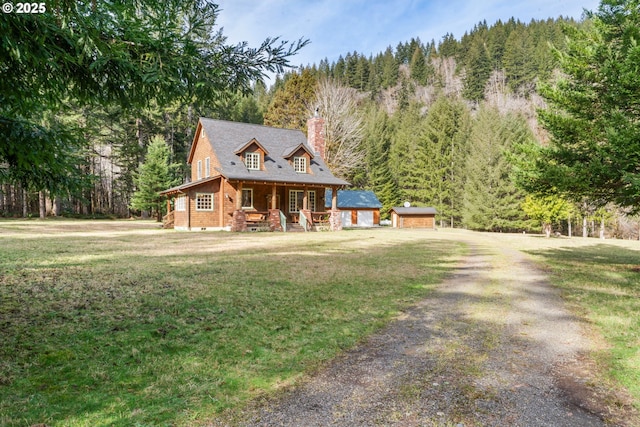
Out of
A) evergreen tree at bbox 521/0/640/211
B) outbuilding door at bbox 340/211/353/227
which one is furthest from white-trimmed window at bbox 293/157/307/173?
evergreen tree at bbox 521/0/640/211

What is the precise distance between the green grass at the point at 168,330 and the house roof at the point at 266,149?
595 inches

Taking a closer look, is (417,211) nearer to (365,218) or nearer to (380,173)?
(365,218)

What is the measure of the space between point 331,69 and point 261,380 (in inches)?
3159

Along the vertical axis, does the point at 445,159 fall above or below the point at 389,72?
below

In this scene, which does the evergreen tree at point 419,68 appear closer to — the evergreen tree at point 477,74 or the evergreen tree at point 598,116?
the evergreen tree at point 477,74

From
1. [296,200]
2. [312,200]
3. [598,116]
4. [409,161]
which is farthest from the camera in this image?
[409,161]

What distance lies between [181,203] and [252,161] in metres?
5.94

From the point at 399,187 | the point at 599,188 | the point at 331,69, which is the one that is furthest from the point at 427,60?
the point at 599,188

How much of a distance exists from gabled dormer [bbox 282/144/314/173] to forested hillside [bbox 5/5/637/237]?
8.78 meters

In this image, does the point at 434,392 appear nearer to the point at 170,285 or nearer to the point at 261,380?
the point at 261,380

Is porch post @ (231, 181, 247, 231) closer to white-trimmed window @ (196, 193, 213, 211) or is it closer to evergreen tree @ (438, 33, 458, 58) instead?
white-trimmed window @ (196, 193, 213, 211)

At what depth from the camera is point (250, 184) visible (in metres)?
25.8

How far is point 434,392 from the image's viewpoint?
3.21 m

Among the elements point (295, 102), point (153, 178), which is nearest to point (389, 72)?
point (295, 102)
